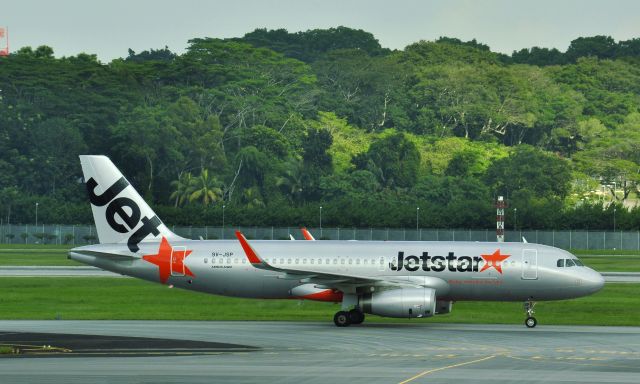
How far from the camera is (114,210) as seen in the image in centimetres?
5366

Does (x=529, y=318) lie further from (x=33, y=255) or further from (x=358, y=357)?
(x=33, y=255)

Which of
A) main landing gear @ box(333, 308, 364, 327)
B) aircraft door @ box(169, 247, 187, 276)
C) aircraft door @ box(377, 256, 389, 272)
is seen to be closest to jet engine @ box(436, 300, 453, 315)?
aircraft door @ box(377, 256, 389, 272)

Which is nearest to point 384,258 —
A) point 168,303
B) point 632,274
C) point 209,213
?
point 168,303

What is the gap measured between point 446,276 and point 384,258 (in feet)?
8.81

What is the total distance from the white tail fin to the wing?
5.61 metres

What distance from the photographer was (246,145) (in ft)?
652

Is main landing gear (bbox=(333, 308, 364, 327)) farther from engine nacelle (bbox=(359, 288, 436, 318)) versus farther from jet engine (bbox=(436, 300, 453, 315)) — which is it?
jet engine (bbox=(436, 300, 453, 315))

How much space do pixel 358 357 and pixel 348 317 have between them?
10.7 meters

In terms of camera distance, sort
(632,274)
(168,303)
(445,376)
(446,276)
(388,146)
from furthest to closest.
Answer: (388,146), (632,274), (168,303), (446,276), (445,376)

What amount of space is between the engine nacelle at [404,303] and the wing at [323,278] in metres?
0.65

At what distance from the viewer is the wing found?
4906 cm

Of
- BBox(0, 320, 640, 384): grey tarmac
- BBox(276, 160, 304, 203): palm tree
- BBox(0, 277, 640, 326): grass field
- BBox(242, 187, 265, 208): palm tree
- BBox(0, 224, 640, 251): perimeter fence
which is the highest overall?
BBox(276, 160, 304, 203): palm tree

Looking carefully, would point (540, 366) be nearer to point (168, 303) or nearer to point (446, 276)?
point (446, 276)

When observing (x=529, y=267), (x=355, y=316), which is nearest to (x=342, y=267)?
(x=355, y=316)
